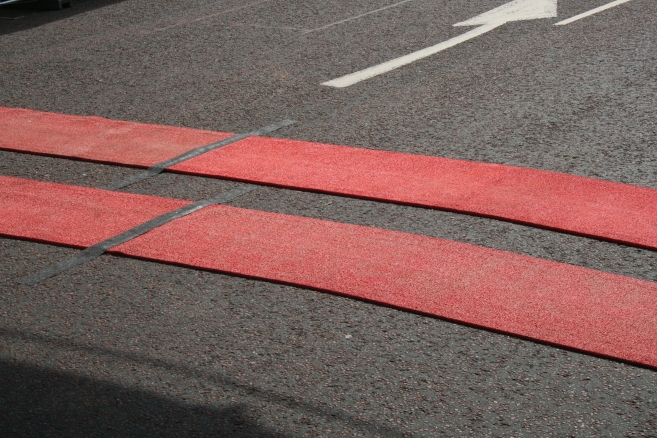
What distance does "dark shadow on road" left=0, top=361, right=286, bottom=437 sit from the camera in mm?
3805

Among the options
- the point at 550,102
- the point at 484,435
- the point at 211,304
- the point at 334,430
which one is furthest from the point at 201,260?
the point at 550,102

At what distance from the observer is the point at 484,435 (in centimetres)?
373

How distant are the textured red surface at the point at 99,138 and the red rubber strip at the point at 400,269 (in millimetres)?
899

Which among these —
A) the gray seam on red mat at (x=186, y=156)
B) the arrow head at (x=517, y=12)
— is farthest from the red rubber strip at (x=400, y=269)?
the arrow head at (x=517, y=12)

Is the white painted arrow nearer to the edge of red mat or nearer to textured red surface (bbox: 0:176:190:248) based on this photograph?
textured red surface (bbox: 0:176:190:248)

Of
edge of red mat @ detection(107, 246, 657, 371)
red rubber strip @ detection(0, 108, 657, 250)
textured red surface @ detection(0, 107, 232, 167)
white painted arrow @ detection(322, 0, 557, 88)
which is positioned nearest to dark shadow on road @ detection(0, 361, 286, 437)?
edge of red mat @ detection(107, 246, 657, 371)

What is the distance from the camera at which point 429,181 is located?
634cm

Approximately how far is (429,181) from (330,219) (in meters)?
0.88

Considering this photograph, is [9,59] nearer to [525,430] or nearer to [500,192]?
[500,192]

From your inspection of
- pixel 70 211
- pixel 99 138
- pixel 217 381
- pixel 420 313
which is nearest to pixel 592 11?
pixel 99 138

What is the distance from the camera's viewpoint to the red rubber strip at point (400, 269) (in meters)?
4.49

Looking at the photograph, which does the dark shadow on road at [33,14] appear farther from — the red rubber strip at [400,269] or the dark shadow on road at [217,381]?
the dark shadow on road at [217,381]

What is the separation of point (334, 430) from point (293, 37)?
7326 millimetres

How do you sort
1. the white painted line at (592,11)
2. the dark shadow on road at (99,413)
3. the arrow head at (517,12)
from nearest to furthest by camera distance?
the dark shadow on road at (99,413), the white painted line at (592,11), the arrow head at (517,12)
